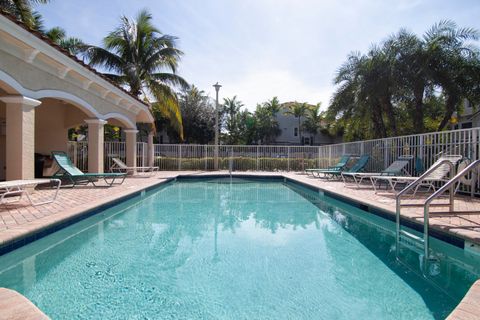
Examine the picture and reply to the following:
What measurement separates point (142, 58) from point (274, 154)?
1031cm

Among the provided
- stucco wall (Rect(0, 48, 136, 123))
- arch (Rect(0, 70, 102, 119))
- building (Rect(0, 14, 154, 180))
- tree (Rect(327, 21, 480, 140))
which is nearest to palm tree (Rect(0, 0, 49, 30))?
building (Rect(0, 14, 154, 180))

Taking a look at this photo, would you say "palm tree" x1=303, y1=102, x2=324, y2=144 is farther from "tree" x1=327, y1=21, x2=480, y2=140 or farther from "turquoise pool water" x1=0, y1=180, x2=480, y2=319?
"turquoise pool water" x1=0, y1=180, x2=480, y2=319

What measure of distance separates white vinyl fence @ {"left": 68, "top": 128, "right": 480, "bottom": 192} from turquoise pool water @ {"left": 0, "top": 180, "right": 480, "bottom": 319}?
17.7 ft

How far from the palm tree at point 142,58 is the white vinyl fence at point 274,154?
10.6 feet

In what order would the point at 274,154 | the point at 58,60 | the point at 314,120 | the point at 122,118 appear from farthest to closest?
the point at 314,120, the point at 274,154, the point at 122,118, the point at 58,60

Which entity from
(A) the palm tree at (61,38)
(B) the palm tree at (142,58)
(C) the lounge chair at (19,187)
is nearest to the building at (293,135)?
(B) the palm tree at (142,58)

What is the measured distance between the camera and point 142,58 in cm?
1811

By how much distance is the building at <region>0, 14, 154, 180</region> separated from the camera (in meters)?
7.23

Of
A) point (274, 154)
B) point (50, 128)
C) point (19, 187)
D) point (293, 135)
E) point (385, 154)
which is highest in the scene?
point (293, 135)

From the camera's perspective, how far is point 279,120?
44.0 meters

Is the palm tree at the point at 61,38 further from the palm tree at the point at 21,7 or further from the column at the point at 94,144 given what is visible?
the column at the point at 94,144

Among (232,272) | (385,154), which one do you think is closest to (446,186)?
(232,272)

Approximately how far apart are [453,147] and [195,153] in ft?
50.6

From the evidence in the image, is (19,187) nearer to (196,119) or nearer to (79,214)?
(79,214)
